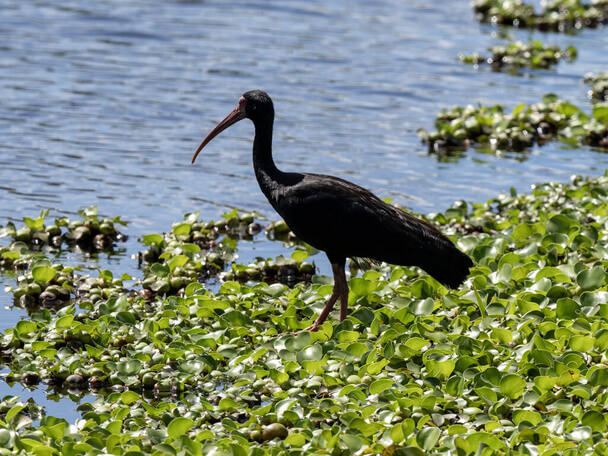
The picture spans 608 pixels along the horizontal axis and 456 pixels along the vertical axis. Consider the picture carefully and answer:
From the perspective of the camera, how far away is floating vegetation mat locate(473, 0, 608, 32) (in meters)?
19.4

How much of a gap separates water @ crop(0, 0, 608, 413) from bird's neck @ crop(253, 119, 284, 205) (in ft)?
Result: 6.05

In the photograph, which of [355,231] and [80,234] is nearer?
[355,231]

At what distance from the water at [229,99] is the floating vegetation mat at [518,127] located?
259 millimetres

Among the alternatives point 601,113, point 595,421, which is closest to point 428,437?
point 595,421

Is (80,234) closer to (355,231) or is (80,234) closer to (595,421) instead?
(355,231)

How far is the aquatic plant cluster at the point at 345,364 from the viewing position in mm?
4840

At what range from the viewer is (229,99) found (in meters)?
13.9

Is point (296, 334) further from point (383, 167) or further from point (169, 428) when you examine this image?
point (383, 167)

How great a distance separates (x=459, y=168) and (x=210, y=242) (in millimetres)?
4016

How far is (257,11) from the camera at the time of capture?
19766 millimetres

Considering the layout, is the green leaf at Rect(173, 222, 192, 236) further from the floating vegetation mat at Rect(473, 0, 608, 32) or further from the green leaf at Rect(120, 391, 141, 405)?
the floating vegetation mat at Rect(473, 0, 608, 32)

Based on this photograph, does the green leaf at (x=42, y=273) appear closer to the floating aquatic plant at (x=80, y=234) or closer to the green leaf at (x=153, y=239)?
→ the green leaf at (x=153, y=239)

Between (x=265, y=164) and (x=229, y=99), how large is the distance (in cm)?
713

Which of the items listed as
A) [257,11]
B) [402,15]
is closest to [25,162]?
[257,11]
